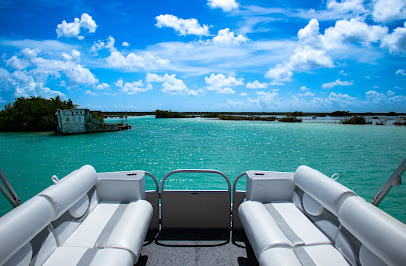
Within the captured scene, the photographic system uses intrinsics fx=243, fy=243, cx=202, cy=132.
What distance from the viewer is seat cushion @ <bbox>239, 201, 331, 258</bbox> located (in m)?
2.20

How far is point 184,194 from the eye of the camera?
3.31 metres

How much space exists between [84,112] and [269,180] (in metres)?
32.2

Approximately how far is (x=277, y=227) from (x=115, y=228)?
1586mm

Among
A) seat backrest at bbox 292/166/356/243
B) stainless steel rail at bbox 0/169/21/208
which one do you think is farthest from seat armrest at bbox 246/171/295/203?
stainless steel rail at bbox 0/169/21/208

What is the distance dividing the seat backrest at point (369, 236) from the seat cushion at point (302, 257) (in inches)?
4.0

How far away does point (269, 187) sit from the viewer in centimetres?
319

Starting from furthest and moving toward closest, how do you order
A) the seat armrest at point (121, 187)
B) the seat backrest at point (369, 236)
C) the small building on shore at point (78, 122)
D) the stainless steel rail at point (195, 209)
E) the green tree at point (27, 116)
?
the green tree at point (27, 116) < the small building on shore at point (78, 122) < the stainless steel rail at point (195, 209) < the seat armrest at point (121, 187) < the seat backrest at point (369, 236)

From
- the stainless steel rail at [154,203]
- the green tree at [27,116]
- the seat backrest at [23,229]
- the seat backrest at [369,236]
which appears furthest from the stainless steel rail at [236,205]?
the green tree at [27,116]

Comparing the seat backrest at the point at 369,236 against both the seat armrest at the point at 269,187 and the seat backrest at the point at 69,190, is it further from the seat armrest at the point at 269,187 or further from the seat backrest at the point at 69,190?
the seat backrest at the point at 69,190

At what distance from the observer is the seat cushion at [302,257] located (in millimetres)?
1897

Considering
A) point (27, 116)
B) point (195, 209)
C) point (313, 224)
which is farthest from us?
point (27, 116)

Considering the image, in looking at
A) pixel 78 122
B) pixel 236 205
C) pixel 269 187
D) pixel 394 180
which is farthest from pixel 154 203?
pixel 78 122

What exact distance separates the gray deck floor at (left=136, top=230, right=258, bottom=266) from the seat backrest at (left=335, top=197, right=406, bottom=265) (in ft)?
3.29

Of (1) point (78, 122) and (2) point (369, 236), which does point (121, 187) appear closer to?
(2) point (369, 236)
